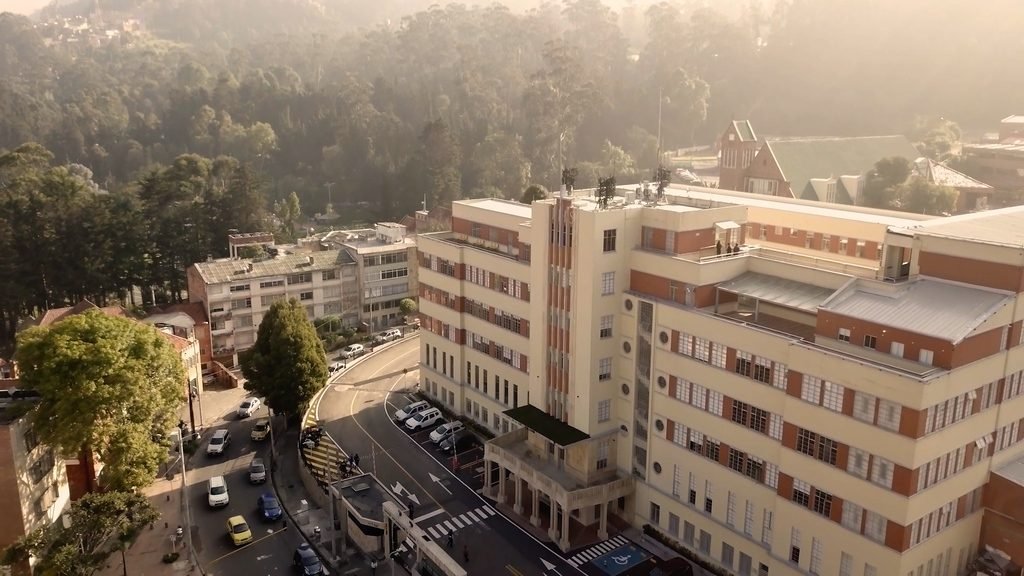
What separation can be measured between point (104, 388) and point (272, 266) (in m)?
41.6

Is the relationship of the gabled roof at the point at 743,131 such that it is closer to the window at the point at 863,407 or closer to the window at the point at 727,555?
the window at the point at 727,555

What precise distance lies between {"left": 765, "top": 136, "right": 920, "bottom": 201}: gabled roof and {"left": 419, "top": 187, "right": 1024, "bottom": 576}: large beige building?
3323 cm

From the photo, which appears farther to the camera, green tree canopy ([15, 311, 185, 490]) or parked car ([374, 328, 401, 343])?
parked car ([374, 328, 401, 343])

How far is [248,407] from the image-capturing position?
66.0 meters

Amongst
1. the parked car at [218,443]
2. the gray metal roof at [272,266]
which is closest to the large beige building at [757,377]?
the parked car at [218,443]

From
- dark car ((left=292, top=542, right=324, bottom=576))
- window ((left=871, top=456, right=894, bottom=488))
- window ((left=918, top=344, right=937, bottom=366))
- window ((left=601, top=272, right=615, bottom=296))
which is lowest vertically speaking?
dark car ((left=292, top=542, right=324, bottom=576))

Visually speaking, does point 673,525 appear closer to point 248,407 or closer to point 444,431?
point 444,431

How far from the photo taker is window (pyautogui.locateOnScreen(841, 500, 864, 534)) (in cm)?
3394

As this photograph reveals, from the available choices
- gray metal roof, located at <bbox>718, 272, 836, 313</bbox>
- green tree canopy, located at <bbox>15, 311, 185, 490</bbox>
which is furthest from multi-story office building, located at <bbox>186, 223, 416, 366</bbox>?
gray metal roof, located at <bbox>718, 272, 836, 313</bbox>

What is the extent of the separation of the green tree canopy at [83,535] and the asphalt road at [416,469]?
1630cm

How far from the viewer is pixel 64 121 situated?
15975 cm

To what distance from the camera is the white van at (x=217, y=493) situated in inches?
1994

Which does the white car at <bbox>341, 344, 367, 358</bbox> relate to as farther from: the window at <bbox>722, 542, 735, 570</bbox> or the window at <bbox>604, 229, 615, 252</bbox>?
the window at <bbox>722, 542, 735, 570</bbox>

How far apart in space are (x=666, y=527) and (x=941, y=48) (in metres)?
142
